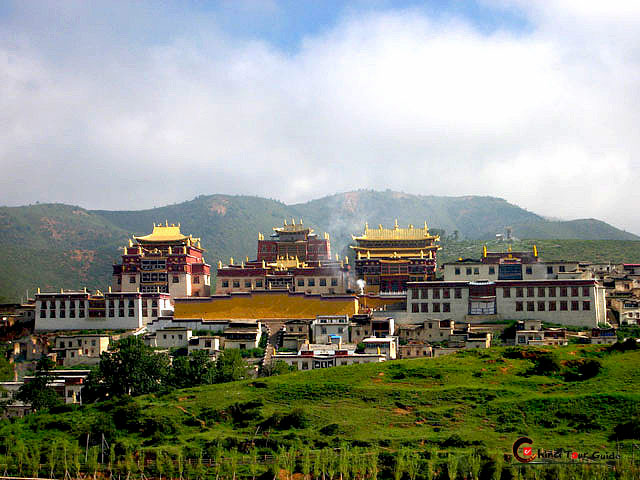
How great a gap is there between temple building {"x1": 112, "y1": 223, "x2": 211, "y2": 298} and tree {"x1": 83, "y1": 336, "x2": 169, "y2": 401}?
973 inches

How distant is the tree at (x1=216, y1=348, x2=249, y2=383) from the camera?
72.4 m

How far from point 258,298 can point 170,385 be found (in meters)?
20.8

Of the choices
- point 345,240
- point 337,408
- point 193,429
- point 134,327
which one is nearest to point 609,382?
point 337,408

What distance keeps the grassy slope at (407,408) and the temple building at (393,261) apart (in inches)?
981

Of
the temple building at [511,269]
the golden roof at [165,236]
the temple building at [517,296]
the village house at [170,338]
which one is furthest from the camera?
the golden roof at [165,236]

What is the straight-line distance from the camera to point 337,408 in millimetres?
62406

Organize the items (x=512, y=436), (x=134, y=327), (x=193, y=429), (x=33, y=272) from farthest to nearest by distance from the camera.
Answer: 1. (x=33, y=272)
2. (x=134, y=327)
3. (x=193, y=429)
4. (x=512, y=436)

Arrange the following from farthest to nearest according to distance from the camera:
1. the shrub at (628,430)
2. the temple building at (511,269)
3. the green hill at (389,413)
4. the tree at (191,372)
Answer: the temple building at (511,269) < the tree at (191,372) < the green hill at (389,413) < the shrub at (628,430)

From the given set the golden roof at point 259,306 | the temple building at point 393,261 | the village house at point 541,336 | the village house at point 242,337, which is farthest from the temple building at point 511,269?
the village house at point 242,337

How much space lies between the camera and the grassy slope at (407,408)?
5675cm

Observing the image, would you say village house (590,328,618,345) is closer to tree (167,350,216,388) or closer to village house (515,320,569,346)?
village house (515,320,569,346)

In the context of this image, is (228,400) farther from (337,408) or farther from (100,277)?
(100,277)

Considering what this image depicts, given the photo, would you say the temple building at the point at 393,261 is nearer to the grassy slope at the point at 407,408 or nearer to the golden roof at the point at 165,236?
the golden roof at the point at 165,236

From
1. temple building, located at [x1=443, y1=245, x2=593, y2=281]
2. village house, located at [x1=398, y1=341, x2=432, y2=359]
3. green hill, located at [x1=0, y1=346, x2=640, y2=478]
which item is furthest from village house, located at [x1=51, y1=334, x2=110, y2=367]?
temple building, located at [x1=443, y1=245, x2=593, y2=281]
